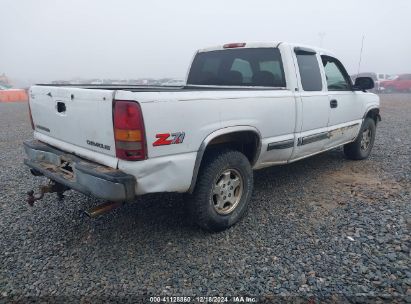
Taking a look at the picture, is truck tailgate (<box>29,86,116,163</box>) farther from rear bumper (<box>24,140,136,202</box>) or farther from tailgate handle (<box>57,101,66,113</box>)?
rear bumper (<box>24,140,136,202</box>)

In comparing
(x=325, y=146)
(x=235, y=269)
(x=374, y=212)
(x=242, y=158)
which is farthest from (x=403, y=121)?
(x=235, y=269)

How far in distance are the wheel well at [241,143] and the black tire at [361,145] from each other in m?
2.89

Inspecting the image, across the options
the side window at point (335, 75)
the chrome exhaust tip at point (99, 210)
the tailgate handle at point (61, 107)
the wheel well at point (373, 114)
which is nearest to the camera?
the chrome exhaust tip at point (99, 210)

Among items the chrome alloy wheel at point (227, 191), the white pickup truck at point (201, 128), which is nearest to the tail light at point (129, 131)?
the white pickup truck at point (201, 128)

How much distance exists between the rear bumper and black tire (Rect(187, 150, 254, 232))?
73 cm

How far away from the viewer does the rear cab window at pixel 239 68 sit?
3.88 m

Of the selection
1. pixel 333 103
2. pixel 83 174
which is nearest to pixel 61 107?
pixel 83 174

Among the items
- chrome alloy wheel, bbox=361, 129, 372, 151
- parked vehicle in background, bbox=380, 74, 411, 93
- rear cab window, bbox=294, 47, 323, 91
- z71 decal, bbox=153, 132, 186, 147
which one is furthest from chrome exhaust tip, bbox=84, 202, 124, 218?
parked vehicle in background, bbox=380, 74, 411, 93

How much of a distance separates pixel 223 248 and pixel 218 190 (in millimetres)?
555

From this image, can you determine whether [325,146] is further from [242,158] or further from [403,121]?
[403,121]

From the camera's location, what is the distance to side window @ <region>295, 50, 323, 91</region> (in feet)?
12.9

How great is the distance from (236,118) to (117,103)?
45.8 inches

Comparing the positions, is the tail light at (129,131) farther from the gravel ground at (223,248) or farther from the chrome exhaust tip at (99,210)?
the gravel ground at (223,248)

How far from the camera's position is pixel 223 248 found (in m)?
2.94
